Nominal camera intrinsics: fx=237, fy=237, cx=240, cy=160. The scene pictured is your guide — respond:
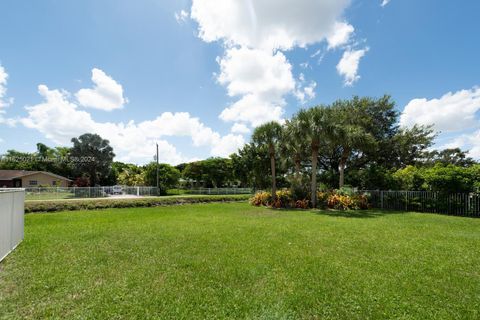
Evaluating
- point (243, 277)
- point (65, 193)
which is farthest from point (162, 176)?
point (243, 277)

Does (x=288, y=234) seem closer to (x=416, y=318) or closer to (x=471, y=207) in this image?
(x=416, y=318)

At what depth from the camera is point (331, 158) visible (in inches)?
971

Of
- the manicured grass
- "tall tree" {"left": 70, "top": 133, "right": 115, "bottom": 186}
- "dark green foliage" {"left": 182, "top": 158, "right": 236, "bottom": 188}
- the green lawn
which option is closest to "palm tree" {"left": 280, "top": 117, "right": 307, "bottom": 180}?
the green lawn

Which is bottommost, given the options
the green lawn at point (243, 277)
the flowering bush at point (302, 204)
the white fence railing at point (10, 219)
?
the flowering bush at point (302, 204)

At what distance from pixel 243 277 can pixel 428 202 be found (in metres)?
14.6

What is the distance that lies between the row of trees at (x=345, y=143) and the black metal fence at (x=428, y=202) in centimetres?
127

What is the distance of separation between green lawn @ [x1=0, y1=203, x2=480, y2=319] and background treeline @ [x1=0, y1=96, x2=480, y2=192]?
29.7ft

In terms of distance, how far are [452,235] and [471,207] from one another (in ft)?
23.4

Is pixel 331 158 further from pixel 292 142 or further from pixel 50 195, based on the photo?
pixel 50 195

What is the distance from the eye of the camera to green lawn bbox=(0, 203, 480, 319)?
3133mm

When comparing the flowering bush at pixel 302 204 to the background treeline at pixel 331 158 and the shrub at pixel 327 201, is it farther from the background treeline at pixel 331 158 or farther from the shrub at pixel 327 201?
the background treeline at pixel 331 158

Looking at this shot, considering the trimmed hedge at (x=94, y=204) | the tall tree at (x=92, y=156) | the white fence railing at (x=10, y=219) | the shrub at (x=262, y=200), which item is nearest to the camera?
the white fence railing at (x=10, y=219)

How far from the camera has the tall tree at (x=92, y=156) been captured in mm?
40625

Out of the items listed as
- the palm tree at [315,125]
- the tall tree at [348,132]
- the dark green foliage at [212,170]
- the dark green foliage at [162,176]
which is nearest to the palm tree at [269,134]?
the palm tree at [315,125]
